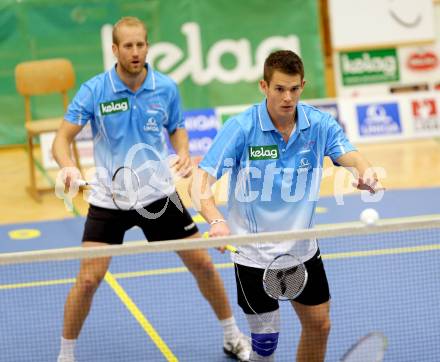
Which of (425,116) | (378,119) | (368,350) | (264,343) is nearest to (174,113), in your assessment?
(264,343)

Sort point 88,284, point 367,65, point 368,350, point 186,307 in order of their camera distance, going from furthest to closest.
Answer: point 367,65
point 186,307
point 88,284
point 368,350

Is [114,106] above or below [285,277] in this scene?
above

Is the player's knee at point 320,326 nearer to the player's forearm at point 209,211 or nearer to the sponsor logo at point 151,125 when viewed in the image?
the player's forearm at point 209,211

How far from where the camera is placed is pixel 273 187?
15.9 ft

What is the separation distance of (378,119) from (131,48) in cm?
763

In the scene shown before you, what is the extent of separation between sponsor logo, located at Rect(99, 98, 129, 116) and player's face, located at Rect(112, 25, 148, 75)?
0.65 feet

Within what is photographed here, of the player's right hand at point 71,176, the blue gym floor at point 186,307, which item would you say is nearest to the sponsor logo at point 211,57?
the blue gym floor at point 186,307

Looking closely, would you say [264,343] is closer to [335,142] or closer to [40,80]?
[335,142]

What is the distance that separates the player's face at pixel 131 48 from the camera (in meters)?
5.67

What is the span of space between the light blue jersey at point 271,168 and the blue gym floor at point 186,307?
1.35 metres

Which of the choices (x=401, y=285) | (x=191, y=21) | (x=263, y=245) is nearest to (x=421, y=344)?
(x=401, y=285)

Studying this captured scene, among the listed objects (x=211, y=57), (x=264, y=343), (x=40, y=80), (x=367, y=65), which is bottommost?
(x=264, y=343)

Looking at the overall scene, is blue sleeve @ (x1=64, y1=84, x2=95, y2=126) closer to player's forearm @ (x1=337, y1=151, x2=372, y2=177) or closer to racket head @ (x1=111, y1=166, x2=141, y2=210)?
racket head @ (x1=111, y1=166, x2=141, y2=210)

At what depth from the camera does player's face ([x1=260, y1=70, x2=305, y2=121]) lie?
462cm
